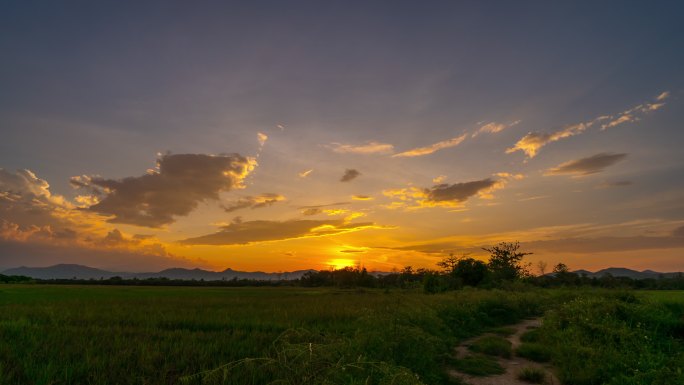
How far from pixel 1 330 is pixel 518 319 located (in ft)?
82.2

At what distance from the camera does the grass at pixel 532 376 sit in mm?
8961

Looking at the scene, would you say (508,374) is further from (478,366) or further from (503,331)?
(503,331)

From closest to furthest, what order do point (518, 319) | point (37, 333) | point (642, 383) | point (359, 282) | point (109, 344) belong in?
point (642, 383) → point (109, 344) → point (37, 333) → point (518, 319) → point (359, 282)

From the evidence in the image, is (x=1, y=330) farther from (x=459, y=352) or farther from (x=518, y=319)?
(x=518, y=319)

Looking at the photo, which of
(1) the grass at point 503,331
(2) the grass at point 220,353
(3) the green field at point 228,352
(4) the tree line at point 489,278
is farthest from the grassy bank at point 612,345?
(4) the tree line at point 489,278

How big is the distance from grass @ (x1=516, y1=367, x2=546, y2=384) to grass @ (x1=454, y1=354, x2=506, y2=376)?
70 cm

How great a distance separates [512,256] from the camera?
65.1 m

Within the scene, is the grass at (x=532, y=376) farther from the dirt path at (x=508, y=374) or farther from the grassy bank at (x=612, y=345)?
the grassy bank at (x=612, y=345)

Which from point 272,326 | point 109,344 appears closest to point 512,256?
point 272,326

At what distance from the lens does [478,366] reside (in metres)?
10.0

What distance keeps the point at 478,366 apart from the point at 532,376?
1431 millimetres

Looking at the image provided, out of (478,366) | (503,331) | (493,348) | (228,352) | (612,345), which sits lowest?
(503,331)

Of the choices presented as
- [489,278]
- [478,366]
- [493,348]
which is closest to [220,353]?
[478,366]

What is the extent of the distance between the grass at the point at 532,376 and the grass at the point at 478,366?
699 mm
